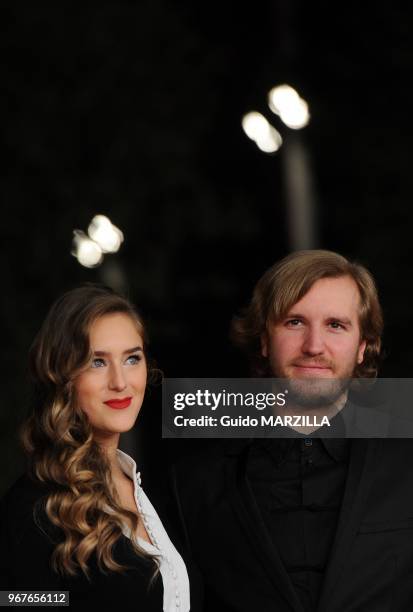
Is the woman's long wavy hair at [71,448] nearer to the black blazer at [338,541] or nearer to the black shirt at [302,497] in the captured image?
the black blazer at [338,541]

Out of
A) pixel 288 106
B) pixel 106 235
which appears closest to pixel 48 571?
pixel 288 106

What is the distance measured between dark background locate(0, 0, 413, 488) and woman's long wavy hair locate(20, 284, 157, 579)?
26.4ft

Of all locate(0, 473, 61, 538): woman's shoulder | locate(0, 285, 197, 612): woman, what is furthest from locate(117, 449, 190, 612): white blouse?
locate(0, 473, 61, 538): woman's shoulder

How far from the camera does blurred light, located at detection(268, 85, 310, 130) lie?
8.09 m

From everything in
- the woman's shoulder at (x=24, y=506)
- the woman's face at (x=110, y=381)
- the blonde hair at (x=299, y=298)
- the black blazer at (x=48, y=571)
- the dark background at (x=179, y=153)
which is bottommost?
the black blazer at (x=48, y=571)

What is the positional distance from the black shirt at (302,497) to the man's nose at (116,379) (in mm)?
886

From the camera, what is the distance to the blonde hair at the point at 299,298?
4.83 m

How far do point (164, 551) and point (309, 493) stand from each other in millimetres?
703

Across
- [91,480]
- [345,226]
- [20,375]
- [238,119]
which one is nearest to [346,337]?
[91,480]

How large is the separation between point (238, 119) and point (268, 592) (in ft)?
33.9

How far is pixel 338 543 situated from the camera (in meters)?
4.33

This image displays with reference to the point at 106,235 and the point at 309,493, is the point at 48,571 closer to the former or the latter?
the point at 309,493

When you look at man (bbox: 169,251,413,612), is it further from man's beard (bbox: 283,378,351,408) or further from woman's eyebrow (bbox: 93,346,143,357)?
woman's eyebrow (bbox: 93,346,143,357)

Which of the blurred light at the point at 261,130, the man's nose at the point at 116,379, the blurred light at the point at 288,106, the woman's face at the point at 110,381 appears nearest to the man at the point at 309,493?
the woman's face at the point at 110,381
